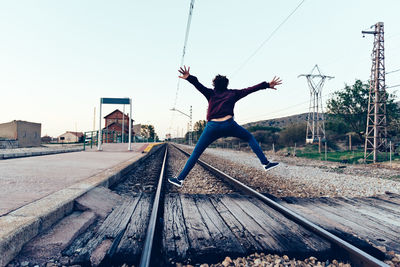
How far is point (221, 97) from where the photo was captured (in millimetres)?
3475

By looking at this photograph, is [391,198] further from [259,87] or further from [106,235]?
[106,235]

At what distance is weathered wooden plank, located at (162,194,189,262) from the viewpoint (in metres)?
2.22

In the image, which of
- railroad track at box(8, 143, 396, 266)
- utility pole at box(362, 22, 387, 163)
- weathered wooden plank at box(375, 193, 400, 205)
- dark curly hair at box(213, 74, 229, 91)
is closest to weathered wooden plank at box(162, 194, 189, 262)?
railroad track at box(8, 143, 396, 266)

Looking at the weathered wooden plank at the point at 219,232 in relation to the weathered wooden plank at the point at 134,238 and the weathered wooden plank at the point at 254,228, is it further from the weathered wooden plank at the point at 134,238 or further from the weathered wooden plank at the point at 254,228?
the weathered wooden plank at the point at 134,238

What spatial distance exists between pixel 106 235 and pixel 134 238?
0.34 m

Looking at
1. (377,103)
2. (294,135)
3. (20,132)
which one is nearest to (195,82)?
(377,103)

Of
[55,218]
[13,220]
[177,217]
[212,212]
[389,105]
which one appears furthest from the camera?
[389,105]

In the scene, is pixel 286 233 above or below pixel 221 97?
below

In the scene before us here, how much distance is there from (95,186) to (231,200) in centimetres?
239

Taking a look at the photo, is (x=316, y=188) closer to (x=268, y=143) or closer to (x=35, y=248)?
(x=35, y=248)

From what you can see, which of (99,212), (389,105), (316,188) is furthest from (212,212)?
(389,105)

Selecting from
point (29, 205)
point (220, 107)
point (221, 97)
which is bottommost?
point (29, 205)

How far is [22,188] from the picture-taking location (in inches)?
154

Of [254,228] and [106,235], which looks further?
[254,228]
